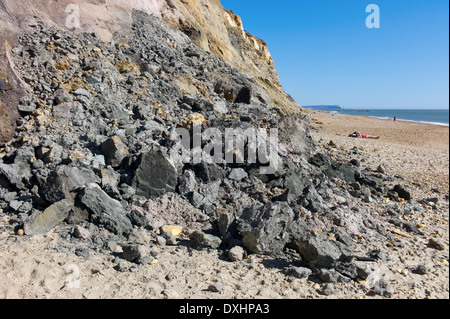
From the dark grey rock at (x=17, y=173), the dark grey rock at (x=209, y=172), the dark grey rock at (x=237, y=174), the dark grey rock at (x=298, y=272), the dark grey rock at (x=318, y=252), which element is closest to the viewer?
the dark grey rock at (x=298, y=272)

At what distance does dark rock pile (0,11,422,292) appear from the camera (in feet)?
15.4

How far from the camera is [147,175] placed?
5.52m

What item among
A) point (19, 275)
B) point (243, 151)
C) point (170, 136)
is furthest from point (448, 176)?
point (19, 275)

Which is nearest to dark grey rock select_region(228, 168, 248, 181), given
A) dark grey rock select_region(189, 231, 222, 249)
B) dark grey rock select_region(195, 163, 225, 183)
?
dark grey rock select_region(195, 163, 225, 183)

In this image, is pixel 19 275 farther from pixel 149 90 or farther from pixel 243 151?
pixel 149 90

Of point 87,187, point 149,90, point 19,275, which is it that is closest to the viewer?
point 19,275

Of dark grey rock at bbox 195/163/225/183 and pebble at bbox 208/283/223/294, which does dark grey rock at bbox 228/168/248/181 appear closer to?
dark grey rock at bbox 195/163/225/183

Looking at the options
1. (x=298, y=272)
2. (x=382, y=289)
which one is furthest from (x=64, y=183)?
(x=382, y=289)

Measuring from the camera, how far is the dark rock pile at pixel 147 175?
468 centimetres

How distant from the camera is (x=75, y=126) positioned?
6102 millimetres

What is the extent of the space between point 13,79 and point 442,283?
8.36 m

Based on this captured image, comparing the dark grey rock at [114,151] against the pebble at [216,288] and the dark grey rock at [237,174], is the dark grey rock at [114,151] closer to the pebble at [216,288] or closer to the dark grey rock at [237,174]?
the dark grey rock at [237,174]

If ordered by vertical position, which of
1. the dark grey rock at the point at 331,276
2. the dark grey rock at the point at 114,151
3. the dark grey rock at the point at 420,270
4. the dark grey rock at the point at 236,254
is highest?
the dark grey rock at the point at 114,151

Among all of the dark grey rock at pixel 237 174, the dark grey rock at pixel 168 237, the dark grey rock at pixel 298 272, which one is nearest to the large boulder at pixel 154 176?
the dark grey rock at pixel 168 237
